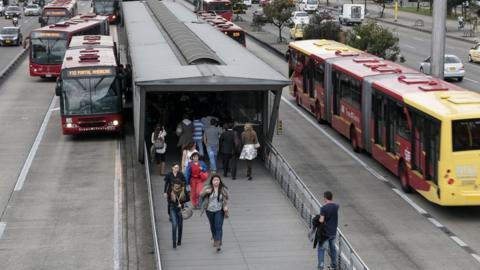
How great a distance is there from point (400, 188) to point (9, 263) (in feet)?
36.4

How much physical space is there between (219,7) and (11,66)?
2958 centimetres

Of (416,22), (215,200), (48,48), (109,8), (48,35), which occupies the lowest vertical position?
(215,200)

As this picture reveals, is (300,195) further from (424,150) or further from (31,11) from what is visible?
(31,11)

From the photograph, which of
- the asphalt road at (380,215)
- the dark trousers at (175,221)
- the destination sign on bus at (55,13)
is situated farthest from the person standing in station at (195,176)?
the destination sign on bus at (55,13)

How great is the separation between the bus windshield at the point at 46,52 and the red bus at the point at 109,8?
110 feet

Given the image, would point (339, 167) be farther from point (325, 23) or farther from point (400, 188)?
point (325, 23)

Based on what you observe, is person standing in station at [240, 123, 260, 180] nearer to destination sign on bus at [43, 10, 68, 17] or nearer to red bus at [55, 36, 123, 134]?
red bus at [55, 36, 123, 134]

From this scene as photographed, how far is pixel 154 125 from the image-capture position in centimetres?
2881

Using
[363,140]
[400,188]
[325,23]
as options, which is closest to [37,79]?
[325,23]

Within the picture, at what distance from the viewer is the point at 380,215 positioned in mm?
23391

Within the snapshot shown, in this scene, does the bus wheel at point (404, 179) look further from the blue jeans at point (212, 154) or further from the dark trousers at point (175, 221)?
the dark trousers at point (175, 221)

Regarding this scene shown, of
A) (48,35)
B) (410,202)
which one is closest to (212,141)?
→ (410,202)

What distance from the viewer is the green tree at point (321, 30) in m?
58.0

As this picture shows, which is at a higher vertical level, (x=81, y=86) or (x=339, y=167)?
(x=81, y=86)
